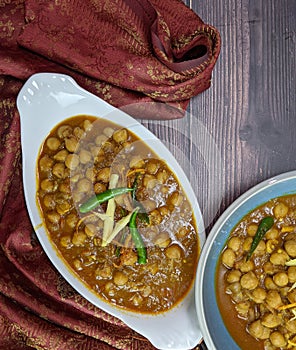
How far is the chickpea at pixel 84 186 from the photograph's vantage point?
225cm

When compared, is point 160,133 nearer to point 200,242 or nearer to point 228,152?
point 228,152

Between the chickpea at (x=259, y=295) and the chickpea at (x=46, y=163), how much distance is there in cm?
91

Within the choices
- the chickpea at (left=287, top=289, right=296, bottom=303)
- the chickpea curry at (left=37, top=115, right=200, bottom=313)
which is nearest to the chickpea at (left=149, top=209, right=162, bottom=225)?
the chickpea curry at (left=37, top=115, right=200, bottom=313)

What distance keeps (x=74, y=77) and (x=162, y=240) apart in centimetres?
73

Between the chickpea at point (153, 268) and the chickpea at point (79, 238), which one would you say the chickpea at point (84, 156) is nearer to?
the chickpea at point (79, 238)

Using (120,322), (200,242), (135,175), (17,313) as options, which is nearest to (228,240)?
(200,242)

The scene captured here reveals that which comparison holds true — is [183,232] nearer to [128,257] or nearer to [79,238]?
[128,257]

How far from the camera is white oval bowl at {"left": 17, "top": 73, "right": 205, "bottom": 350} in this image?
2238 millimetres

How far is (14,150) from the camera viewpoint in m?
2.35

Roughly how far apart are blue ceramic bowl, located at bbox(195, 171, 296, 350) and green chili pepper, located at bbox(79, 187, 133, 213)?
37 centimetres

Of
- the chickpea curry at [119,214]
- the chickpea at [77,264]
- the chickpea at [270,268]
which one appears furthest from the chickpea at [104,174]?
the chickpea at [270,268]

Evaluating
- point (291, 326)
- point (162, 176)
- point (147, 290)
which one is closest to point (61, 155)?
point (162, 176)

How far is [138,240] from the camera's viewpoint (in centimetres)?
223

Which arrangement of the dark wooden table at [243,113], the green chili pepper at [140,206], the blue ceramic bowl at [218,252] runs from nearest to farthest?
the blue ceramic bowl at [218,252], the green chili pepper at [140,206], the dark wooden table at [243,113]
